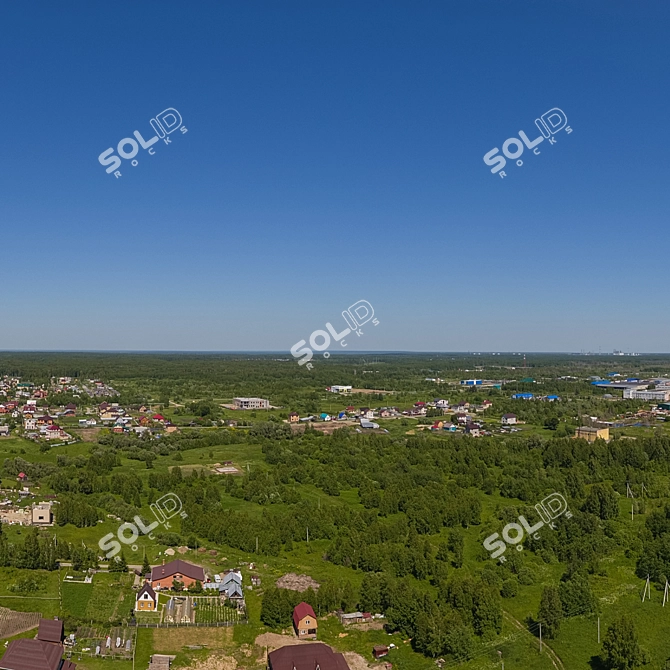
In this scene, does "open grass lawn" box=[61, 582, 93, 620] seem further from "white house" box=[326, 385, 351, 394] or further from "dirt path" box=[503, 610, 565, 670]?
"white house" box=[326, 385, 351, 394]

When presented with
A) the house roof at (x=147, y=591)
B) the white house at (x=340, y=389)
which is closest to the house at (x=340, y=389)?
the white house at (x=340, y=389)

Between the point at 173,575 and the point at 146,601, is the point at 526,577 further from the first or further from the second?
the point at 146,601

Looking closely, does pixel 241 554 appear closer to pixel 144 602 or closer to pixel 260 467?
pixel 144 602

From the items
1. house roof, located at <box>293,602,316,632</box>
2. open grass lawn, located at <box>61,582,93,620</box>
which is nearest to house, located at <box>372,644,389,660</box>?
house roof, located at <box>293,602,316,632</box>

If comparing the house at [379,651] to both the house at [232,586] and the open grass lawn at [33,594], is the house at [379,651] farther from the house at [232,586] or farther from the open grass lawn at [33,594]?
the open grass lawn at [33,594]

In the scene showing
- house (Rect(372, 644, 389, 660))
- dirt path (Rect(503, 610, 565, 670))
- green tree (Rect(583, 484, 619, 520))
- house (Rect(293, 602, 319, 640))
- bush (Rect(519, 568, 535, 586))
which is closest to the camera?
dirt path (Rect(503, 610, 565, 670))

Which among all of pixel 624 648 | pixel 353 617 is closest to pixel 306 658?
pixel 353 617
